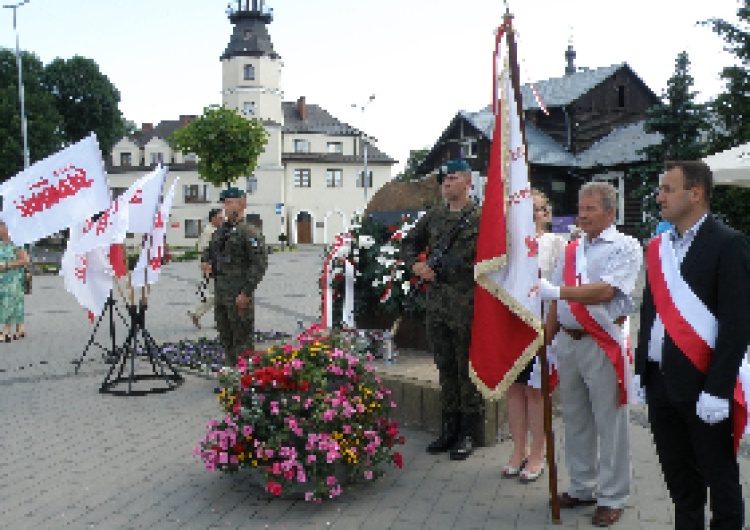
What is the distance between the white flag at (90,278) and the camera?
892cm

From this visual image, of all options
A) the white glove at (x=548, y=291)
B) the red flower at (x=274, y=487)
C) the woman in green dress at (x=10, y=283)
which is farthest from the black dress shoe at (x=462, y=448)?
the woman in green dress at (x=10, y=283)

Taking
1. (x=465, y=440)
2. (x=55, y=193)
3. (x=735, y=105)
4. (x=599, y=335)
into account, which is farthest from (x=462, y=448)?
(x=735, y=105)

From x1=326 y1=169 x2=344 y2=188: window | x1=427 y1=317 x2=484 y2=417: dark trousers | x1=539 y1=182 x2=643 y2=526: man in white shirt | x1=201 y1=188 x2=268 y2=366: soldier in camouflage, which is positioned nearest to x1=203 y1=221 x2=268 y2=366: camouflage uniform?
x1=201 y1=188 x2=268 y2=366: soldier in camouflage

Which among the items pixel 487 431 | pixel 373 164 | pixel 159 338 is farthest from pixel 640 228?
pixel 373 164

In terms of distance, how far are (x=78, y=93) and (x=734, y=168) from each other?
62406 mm

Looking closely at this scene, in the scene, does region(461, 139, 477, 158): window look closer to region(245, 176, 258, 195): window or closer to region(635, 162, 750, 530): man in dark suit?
region(245, 176, 258, 195): window

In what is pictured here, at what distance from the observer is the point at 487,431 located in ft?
19.8

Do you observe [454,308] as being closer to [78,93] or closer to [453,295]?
[453,295]

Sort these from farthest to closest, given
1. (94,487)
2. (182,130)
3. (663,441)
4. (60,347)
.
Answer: (182,130)
(60,347)
(94,487)
(663,441)

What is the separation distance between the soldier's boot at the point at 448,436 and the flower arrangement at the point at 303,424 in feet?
2.01

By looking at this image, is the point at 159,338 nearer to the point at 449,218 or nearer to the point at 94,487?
the point at 94,487

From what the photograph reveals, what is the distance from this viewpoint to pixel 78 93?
62531 millimetres

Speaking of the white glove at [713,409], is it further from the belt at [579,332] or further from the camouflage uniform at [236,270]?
the camouflage uniform at [236,270]

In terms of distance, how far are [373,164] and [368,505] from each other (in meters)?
64.1
